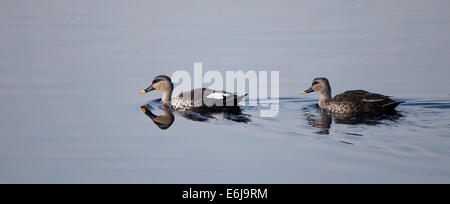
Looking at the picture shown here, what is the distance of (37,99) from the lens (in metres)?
13.3

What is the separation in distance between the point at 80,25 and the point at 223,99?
27.3ft

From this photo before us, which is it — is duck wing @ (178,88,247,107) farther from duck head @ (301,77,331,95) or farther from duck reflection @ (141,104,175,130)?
duck head @ (301,77,331,95)

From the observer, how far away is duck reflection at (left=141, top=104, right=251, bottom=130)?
1241 centimetres

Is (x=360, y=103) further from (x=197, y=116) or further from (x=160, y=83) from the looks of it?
(x=160, y=83)

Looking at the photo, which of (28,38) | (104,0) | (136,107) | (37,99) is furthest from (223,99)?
(104,0)

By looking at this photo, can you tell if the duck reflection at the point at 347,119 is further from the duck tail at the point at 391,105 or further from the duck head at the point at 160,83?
the duck head at the point at 160,83

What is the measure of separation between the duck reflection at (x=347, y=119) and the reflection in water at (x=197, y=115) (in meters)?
1.22

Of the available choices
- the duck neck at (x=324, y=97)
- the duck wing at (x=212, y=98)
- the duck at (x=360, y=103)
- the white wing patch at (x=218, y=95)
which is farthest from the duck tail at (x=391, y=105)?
the white wing patch at (x=218, y=95)

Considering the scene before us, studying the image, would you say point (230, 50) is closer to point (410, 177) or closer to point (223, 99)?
point (223, 99)

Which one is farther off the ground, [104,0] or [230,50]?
[104,0]

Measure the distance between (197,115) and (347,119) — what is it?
9.10 ft

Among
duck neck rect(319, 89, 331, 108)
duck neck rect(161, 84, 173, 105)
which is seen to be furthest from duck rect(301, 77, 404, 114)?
duck neck rect(161, 84, 173, 105)

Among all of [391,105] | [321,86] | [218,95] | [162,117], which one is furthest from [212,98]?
[391,105]

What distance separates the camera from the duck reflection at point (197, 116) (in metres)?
12.4
